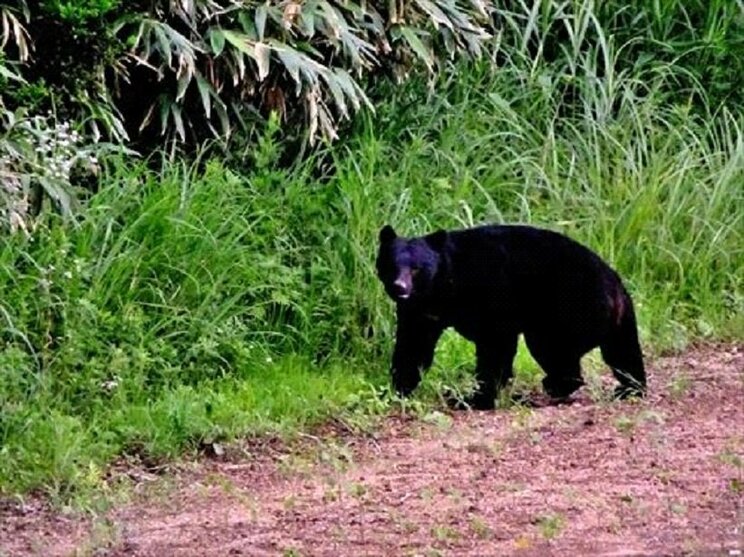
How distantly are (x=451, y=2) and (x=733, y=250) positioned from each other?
2405 millimetres

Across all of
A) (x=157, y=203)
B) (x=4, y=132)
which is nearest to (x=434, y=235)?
(x=157, y=203)

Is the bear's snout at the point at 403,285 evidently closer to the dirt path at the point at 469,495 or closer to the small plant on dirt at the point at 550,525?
the dirt path at the point at 469,495

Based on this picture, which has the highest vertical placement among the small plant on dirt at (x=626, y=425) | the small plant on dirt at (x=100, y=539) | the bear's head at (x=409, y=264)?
the bear's head at (x=409, y=264)

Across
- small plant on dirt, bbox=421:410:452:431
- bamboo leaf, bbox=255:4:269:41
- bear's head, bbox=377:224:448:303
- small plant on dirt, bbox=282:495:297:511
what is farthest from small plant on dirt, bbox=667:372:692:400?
bamboo leaf, bbox=255:4:269:41

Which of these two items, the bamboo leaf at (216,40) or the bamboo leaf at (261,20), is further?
the bamboo leaf at (261,20)

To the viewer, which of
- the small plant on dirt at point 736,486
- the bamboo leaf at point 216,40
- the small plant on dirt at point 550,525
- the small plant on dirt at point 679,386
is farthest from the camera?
the bamboo leaf at point 216,40

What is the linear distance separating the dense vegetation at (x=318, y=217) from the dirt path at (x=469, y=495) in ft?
1.58

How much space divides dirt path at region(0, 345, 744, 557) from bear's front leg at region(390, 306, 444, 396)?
0.39 metres

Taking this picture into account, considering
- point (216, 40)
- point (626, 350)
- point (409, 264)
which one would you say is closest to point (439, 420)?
point (409, 264)

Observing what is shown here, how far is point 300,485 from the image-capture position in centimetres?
777

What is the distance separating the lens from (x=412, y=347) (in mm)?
9258

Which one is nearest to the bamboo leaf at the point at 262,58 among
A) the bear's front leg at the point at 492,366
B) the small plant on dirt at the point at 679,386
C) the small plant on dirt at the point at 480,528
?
the bear's front leg at the point at 492,366

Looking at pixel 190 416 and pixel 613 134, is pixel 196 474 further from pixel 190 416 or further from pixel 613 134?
pixel 613 134

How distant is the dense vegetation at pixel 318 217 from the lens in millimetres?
8680
